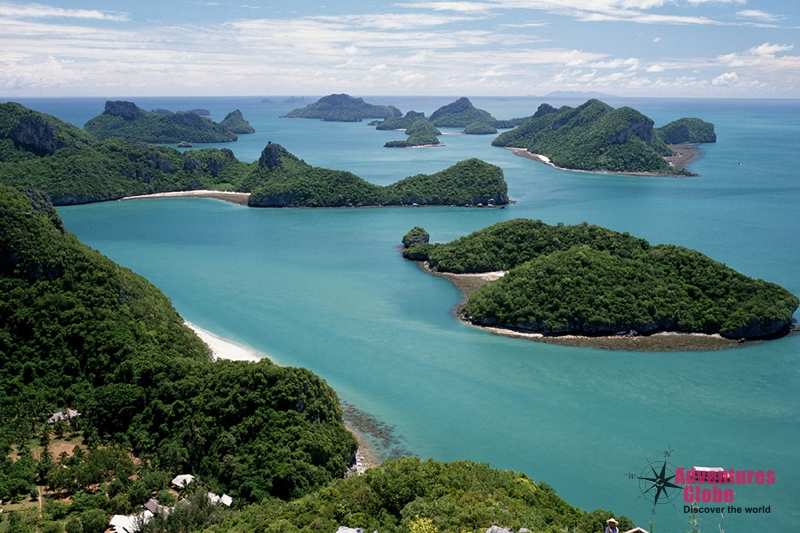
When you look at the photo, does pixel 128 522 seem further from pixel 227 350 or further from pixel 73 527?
pixel 227 350

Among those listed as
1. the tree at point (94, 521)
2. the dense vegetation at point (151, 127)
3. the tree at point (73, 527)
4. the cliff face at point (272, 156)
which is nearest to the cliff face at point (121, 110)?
the dense vegetation at point (151, 127)

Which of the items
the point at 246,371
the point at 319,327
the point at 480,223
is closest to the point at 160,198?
the point at 480,223

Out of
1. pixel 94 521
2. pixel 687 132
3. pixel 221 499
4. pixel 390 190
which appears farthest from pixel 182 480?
pixel 687 132

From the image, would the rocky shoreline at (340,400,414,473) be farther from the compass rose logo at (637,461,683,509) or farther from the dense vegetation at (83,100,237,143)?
the dense vegetation at (83,100,237,143)

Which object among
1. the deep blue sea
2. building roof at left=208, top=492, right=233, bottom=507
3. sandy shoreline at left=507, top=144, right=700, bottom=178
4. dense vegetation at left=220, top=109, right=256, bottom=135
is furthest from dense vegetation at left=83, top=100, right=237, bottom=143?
building roof at left=208, top=492, right=233, bottom=507

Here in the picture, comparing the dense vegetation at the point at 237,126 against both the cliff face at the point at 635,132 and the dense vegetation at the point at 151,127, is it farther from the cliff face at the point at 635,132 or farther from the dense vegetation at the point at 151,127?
the cliff face at the point at 635,132

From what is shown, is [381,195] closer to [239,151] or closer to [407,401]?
[407,401]
